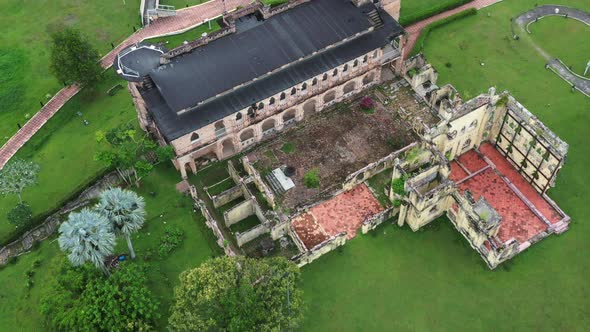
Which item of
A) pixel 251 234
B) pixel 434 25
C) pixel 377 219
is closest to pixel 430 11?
pixel 434 25

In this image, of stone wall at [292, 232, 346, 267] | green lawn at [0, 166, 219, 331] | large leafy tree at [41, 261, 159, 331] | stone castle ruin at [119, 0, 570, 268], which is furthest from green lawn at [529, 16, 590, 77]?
large leafy tree at [41, 261, 159, 331]

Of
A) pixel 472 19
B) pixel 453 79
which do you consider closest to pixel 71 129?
pixel 453 79

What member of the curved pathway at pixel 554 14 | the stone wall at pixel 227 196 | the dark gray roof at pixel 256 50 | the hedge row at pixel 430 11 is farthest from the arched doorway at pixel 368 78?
the curved pathway at pixel 554 14

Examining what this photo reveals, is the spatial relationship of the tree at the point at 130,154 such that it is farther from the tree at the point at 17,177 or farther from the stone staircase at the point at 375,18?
the stone staircase at the point at 375,18

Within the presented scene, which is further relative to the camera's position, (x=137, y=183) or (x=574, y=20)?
(x=574, y=20)

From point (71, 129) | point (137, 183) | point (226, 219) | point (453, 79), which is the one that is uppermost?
point (71, 129)

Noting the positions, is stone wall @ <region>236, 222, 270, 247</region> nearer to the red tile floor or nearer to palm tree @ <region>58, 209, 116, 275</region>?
the red tile floor

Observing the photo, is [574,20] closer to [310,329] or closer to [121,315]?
[310,329]

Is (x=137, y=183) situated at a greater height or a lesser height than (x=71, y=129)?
lesser
